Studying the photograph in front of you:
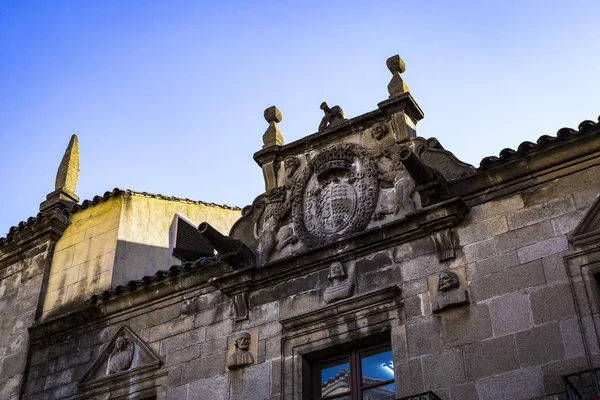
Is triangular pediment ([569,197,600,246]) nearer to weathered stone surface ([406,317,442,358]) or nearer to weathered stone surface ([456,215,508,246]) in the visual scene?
weathered stone surface ([456,215,508,246])

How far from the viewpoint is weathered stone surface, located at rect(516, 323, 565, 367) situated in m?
9.14

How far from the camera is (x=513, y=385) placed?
360 inches

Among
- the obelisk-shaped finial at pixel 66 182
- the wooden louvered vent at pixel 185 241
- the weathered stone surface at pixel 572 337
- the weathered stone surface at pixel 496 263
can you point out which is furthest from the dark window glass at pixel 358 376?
the obelisk-shaped finial at pixel 66 182

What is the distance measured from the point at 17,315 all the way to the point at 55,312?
716 mm

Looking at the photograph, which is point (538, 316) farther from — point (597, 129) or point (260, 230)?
point (260, 230)

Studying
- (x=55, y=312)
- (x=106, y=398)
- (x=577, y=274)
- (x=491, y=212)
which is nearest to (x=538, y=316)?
(x=577, y=274)

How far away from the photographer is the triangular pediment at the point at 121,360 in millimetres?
12180

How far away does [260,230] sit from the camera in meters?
12.3

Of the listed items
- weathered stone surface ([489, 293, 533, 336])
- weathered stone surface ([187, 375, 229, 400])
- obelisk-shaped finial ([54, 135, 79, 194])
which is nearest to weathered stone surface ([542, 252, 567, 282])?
weathered stone surface ([489, 293, 533, 336])

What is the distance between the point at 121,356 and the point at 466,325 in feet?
A: 16.3

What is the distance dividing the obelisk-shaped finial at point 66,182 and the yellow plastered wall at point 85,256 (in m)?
0.48

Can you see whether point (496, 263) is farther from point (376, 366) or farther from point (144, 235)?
point (144, 235)

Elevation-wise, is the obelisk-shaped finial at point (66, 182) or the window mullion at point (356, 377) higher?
the obelisk-shaped finial at point (66, 182)

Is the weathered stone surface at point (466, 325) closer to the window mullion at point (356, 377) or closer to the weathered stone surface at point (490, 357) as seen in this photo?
the weathered stone surface at point (490, 357)
